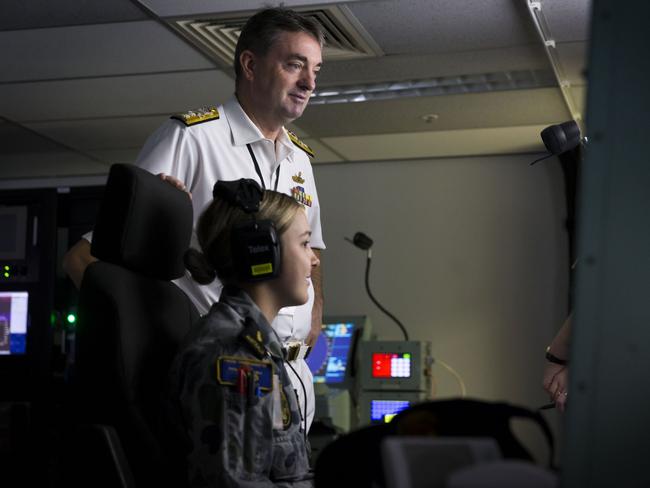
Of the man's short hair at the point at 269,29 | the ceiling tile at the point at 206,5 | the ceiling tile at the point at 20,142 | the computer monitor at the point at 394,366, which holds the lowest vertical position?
the computer monitor at the point at 394,366

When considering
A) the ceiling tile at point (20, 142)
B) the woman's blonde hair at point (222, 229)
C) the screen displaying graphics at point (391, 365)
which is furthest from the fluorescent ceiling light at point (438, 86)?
the woman's blonde hair at point (222, 229)

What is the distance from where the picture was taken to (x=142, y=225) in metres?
1.45

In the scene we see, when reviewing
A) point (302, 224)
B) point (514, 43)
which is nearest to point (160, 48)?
point (514, 43)

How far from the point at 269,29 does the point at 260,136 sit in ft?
0.86

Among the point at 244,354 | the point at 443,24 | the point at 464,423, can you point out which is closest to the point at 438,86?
the point at 443,24

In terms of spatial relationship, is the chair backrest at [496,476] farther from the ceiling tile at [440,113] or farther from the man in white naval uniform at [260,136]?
the ceiling tile at [440,113]

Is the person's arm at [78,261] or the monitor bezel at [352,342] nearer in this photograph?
the person's arm at [78,261]

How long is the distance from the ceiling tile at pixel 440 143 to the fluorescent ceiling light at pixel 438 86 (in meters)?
0.88

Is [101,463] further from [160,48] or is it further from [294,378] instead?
[160,48]

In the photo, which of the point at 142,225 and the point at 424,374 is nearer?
the point at 142,225

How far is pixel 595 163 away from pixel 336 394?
4.16m

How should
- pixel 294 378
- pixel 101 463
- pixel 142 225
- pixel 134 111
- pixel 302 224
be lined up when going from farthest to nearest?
pixel 134 111
pixel 294 378
pixel 302 224
pixel 142 225
pixel 101 463

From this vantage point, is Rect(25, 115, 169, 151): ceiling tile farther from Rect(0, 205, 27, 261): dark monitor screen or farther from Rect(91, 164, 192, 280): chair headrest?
Rect(91, 164, 192, 280): chair headrest

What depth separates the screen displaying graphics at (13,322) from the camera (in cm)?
400
